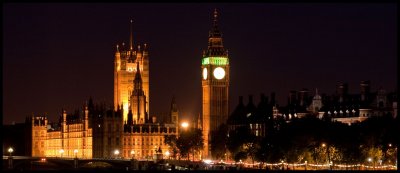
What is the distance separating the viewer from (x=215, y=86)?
16112cm

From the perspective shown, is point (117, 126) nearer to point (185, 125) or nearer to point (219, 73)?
point (185, 125)

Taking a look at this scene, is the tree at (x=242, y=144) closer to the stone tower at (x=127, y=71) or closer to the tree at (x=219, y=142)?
the tree at (x=219, y=142)

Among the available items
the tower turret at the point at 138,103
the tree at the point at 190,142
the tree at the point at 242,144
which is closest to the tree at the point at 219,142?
the tree at the point at 242,144

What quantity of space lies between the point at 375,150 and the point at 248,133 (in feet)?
119

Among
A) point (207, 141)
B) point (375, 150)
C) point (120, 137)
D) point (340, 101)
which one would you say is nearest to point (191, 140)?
point (207, 141)

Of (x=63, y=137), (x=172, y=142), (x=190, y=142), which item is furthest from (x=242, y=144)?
(x=63, y=137)

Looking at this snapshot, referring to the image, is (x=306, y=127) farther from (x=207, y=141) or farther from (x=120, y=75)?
(x=120, y=75)

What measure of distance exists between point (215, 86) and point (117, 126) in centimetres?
1715

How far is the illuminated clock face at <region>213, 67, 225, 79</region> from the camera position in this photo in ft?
529

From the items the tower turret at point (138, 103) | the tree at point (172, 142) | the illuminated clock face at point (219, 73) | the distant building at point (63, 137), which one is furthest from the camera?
the tower turret at point (138, 103)

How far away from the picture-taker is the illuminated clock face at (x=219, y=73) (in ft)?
529

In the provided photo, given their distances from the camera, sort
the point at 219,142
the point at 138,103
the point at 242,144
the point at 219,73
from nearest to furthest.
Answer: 1. the point at 242,144
2. the point at 219,142
3. the point at 219,73
4. the point at 138,103

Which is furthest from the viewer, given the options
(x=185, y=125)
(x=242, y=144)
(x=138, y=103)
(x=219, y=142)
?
(x=138, y=103)

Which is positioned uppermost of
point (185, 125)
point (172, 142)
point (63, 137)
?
point (185, 125)
